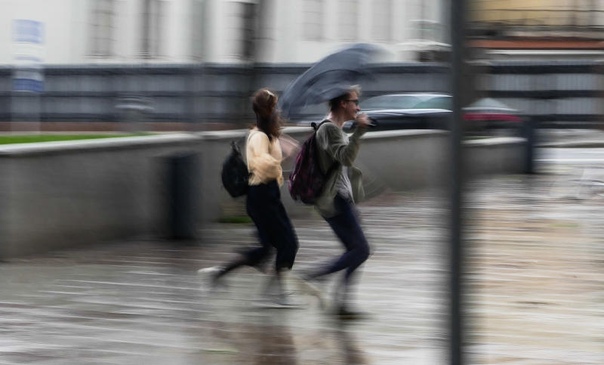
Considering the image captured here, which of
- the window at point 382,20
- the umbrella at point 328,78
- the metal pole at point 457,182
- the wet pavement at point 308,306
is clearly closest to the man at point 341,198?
the umbrella at point 328,78

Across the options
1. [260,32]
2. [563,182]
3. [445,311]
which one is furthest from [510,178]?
[445,311]

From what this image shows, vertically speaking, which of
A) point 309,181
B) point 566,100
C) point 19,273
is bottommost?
point 19,273

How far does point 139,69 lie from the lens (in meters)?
31.2

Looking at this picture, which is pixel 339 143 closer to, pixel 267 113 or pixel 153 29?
pixel 267 113

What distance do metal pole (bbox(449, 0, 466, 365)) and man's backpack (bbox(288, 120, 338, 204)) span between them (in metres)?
4.59

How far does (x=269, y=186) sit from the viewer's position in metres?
8.91

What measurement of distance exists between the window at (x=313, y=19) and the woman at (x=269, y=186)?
34.2 feet

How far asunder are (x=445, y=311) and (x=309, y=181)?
464 cm

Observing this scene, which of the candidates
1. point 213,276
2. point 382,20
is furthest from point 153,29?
point 213,276

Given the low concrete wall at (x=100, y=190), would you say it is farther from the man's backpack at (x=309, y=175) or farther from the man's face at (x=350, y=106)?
the man's face at (x=350, y=106)

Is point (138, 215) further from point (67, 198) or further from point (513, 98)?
point (513, 98)

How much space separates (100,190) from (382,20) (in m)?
6.26

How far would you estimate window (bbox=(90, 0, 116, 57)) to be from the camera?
24797mm

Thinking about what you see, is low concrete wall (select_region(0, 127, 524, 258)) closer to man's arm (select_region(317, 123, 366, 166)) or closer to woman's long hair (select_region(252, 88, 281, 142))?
woman's long hair (select_region(252, 88, 281, 142))
